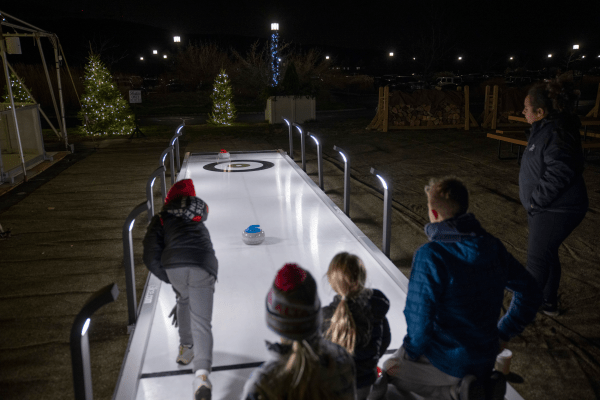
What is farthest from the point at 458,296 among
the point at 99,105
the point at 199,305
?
the point at 99,105

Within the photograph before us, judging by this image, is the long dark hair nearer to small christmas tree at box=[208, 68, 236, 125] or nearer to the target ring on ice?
the target ring on ice

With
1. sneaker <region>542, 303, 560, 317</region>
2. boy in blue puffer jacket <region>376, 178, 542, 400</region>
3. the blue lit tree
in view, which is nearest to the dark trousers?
sneaker <region>542, 303, 560, 317</region>

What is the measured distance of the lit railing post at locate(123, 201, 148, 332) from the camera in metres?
3.34

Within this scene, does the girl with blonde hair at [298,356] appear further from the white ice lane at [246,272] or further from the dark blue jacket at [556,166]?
the dark blue jacket at [556,166]

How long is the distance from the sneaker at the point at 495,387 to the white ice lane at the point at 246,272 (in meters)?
0.72

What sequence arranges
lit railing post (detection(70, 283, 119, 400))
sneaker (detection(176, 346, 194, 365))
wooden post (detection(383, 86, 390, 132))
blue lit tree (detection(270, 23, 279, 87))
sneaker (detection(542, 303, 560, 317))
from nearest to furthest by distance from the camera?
lit railing post (detection(70, 283, 119, 400)) → sneaker (detection(176, 346, 194, 365)) → sneaker (detection(542, 303, 560, 317)) → wooden post (detection(383, 86, 390, 132)) → blue lit tree (detection(270, 23, 279, 87))

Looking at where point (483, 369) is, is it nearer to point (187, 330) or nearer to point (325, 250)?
point (187, 330)

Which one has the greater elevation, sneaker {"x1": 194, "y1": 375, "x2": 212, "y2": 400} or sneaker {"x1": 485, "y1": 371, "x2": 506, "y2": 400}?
sneaker {"x1": 485, "y1": 371, "x2": 506, "y2": 400}

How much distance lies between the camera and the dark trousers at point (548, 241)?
11.2 ft

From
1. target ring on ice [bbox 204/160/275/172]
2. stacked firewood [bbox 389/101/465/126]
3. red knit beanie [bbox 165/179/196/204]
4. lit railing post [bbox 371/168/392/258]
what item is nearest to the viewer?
red knit beanie [bbox 165/179/196/204]

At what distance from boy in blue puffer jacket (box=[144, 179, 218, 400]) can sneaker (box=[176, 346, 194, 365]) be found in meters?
0.19

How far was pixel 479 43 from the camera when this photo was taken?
4806 cm

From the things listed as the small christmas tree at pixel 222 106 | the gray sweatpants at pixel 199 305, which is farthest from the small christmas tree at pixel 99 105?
the gray sweatpants at pixel 199 305

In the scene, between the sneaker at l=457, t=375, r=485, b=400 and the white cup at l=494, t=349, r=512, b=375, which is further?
the white cup at l=494, t=349, r=512, b=375
